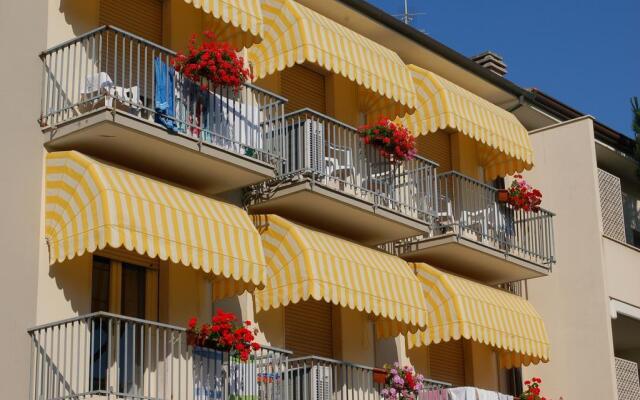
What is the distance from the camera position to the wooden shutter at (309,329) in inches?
912

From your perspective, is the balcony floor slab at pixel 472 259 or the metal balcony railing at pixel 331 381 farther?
the balcony floor slab at pixel 472 259

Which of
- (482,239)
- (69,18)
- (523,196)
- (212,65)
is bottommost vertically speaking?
(482,239)

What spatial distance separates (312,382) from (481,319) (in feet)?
17.0

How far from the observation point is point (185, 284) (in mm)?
20938

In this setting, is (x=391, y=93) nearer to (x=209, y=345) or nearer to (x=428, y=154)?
(x=428, y=154)

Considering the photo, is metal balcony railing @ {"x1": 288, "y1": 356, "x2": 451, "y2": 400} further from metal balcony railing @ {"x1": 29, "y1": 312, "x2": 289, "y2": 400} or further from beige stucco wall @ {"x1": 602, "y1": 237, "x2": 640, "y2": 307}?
beige stucco wall @ {"x1": 602, "y1": 237, "x2": 640, "y2": 307}

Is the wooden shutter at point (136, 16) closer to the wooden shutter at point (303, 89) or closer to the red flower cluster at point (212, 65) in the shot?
the red flower cluster at point (212, 65)

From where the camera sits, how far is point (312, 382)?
837 inches

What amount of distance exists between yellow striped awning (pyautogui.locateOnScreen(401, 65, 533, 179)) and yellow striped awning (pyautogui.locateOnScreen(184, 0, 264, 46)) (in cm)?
528

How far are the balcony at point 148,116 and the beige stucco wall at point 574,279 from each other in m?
9.38

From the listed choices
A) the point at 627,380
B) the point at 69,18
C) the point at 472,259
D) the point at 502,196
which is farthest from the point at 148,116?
the point at 627,380

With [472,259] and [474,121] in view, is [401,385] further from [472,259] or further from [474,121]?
[474,121]

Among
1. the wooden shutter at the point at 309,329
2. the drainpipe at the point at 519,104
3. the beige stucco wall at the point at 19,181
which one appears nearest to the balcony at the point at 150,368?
the beige stucco wall at the point at 19,181

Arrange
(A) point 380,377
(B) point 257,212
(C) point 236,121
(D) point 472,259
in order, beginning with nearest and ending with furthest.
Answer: (C) point 236,121, (B) point 257,212, (A) point 380,377, (D) point 472,259
